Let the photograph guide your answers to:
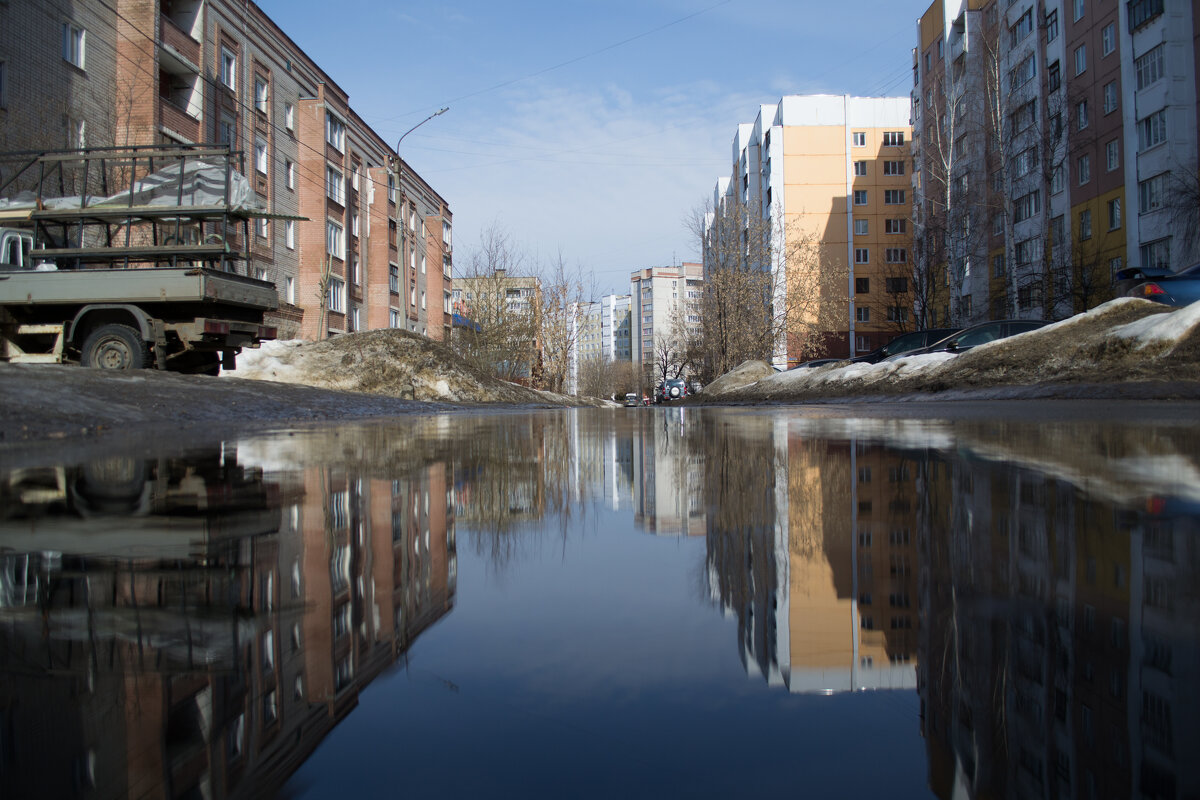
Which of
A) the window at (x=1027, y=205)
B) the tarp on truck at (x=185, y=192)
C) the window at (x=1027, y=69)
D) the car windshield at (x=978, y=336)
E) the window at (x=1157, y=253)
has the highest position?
the window at (x=1027, y=69)

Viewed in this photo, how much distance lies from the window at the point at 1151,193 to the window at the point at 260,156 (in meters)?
37.2

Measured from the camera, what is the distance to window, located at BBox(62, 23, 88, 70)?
2280 centimetres

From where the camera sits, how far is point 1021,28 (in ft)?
138

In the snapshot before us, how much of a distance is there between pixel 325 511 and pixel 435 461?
1916 mm

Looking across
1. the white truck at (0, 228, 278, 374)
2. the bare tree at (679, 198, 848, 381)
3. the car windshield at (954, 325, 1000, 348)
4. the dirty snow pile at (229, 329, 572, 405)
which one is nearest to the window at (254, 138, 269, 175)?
the dirty snow pile at (229, 329, 572, 405)

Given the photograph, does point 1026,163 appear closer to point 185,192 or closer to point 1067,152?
point 1067,152

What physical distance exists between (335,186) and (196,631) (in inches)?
1807

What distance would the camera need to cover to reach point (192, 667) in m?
1.21

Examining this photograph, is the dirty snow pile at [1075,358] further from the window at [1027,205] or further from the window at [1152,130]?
the window at [1027,205]

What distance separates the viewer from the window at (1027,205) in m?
41.5

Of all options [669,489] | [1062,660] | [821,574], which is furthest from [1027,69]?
[1062,660]

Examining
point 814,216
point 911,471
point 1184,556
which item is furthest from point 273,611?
point 814,216

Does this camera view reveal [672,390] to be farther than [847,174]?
No

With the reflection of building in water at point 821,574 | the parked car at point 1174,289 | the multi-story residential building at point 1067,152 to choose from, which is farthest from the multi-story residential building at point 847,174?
the reflection of building in water at point 821,574
